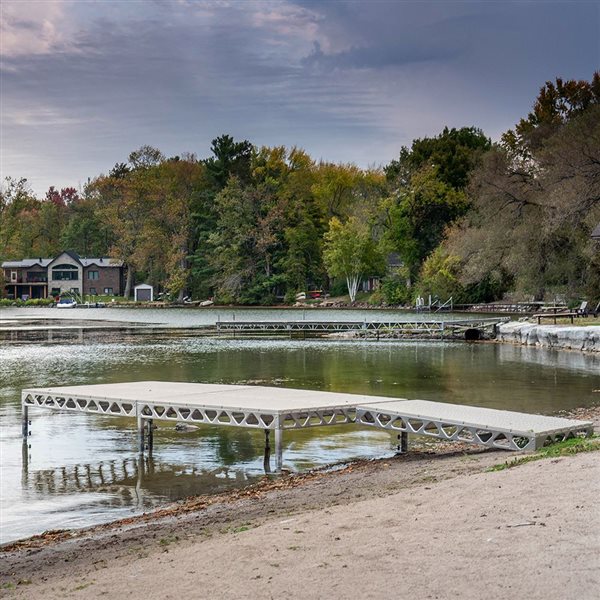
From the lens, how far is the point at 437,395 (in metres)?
25.9

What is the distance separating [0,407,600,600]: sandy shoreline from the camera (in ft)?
23.1

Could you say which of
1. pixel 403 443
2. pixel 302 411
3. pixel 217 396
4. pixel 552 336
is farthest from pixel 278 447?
pixel 552 336

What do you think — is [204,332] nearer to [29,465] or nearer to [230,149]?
[29,465]

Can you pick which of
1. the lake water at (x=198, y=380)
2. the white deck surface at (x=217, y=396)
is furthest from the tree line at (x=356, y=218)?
the white deck surface at (x=217, y=396)

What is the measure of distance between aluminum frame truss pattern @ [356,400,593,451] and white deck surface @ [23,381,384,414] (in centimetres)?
76

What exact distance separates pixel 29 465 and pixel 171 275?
100881mm

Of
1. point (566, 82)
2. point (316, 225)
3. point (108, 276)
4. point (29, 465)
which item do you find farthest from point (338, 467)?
point (108, 276)

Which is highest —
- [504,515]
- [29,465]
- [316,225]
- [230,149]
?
[230,149]

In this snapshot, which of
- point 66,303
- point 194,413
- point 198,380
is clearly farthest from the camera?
point 66,303

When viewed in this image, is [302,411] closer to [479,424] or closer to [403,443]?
[403,443]

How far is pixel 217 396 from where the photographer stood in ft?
59.9

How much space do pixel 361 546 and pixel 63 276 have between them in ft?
406

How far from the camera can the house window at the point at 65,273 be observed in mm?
126812

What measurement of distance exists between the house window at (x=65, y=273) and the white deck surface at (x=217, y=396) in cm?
10990
